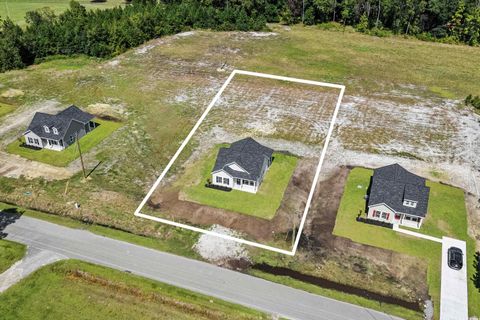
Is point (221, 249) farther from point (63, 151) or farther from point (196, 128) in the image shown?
point (63, 151)

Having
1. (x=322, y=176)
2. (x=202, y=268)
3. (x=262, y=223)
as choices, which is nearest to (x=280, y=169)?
(x=322, y=176)

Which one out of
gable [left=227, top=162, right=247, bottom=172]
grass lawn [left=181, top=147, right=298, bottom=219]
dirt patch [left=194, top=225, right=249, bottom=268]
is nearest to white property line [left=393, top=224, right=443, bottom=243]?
grass lawn [left=181, top=147, right=298, bottom=219]

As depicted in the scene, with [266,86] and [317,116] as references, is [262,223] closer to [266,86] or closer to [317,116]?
[317,116]

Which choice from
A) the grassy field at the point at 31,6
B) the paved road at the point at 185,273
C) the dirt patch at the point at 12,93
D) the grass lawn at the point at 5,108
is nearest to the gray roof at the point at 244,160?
the paved road at the point at 185,273

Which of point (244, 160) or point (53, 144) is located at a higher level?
point (244, 160)

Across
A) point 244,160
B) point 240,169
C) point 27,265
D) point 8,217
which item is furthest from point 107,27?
point 27,265

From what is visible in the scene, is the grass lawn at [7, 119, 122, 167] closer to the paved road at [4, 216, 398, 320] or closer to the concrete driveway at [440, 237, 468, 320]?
the paved road at [4, 216, 398, 320]
